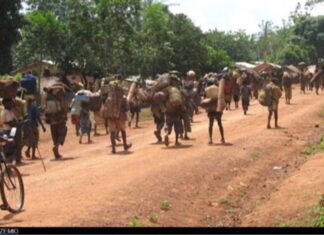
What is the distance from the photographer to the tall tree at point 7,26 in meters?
34.2

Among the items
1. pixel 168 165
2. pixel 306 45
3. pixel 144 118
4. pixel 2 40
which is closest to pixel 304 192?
pixel 168 165

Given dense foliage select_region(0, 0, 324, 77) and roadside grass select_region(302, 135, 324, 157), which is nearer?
roadside grass select_region(302, 135, 324, 157)

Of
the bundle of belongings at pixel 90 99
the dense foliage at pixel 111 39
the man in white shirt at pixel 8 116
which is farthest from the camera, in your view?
the dense foliage at pixel 111 39

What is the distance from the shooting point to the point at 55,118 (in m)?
15.8

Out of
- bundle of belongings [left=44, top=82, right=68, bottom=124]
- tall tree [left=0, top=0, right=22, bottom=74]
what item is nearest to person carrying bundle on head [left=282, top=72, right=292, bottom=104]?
tall tree [left=0, top=0, right=22, bottom=74]

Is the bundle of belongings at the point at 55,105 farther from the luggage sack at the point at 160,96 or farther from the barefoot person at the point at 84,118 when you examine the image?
the barefoot person at the point at 84,118

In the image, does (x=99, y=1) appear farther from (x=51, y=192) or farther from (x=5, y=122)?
(x=51, y=192)

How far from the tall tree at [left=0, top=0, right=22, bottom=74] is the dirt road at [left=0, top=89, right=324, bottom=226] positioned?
53.6 feet

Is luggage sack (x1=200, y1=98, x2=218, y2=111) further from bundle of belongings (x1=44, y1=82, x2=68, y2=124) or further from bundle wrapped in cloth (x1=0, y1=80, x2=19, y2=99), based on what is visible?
bundle wrapped in cloth (x1=0, y1=80, x2=19, y2=99)

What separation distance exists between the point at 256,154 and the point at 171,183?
4575mm

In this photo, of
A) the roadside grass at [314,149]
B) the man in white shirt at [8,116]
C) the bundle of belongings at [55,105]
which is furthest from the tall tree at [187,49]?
the man in white shirt at [8,116]

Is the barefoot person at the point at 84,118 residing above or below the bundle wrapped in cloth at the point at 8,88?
below

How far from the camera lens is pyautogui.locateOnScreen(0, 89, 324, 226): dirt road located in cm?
942

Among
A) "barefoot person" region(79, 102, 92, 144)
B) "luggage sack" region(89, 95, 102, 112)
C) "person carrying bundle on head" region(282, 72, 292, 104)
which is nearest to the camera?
"barefoot person" region(79, 102, 92, 144)
